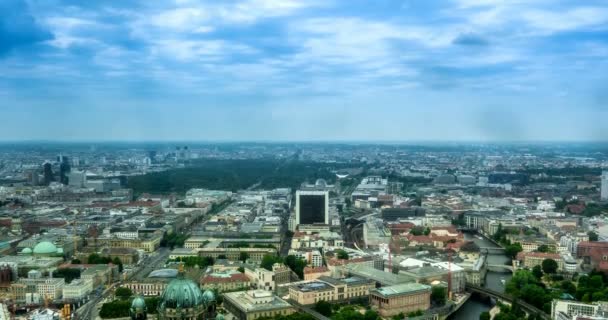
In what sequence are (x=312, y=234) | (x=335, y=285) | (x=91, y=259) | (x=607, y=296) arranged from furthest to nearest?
(x=312, y=234), (x=91, y=259), (x=335, y=285), (x=607, y=296)

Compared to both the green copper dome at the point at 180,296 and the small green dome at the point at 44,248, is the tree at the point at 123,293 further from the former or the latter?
the small green dome at the point at 44,248

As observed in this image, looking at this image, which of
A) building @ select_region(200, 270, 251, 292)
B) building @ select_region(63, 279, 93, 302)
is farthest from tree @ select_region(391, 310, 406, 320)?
building @ select_region(63, 279, 93, 302)

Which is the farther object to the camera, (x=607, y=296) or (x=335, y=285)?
(x=335, y=285)

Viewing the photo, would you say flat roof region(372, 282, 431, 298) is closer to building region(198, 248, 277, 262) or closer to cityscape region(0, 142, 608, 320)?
cityscape region(0, 142, 608, 320)

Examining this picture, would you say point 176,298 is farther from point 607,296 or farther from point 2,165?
point 2,165

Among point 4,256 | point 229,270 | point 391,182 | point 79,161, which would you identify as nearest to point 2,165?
point 79,161

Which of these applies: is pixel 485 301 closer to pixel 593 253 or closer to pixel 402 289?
pixel 402 289
